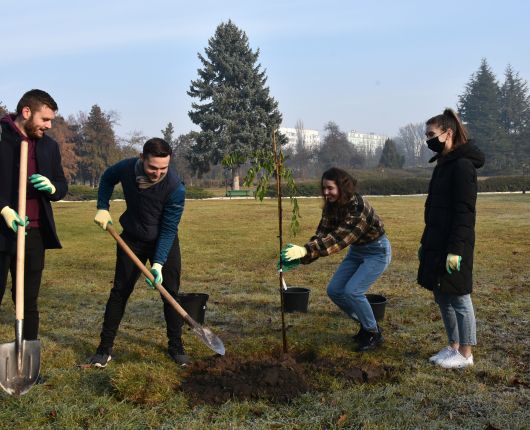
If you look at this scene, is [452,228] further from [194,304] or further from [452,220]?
[194,304]

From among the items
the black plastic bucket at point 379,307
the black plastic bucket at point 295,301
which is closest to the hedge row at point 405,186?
the black plastic bucket at point 295,301

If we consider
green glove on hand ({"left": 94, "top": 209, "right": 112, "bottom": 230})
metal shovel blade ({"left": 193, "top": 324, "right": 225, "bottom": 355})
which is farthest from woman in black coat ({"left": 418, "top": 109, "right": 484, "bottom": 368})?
green glove on hand ({"left": 94, "top": 209, "right": 112, "bottom": 230})

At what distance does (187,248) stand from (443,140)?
928 cm

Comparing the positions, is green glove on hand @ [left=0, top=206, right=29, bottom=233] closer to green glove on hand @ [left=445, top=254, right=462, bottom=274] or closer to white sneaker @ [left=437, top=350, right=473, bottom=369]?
green glove on hand @ [left=445, top=254, right=462, bottom=274]

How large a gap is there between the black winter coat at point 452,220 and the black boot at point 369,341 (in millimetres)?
878

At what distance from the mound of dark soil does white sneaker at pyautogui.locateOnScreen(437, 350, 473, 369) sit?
123 centimetres

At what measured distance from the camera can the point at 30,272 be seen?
12.9 ft

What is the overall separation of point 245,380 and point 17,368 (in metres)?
1.57

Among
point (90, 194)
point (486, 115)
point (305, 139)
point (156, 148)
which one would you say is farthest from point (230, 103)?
point (305, 139)

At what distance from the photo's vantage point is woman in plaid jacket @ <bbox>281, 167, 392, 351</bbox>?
174 inches

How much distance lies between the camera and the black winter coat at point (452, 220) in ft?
13.1

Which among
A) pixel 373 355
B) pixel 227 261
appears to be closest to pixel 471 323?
pixel 373 355

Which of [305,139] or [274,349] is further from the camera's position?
[305,139]

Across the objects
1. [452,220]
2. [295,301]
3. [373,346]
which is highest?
[452,220]
